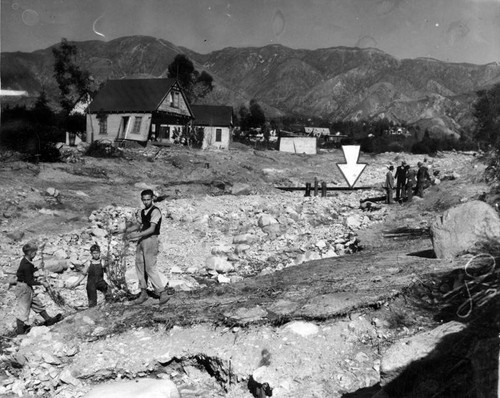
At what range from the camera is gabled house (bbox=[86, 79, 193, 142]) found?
26516 millimetres

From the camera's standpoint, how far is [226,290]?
670 centimetres

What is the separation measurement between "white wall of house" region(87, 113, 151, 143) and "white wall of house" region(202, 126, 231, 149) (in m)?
A: 7.27

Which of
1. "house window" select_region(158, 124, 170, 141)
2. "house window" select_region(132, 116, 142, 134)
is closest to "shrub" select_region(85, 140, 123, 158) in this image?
"house window" select_region(132, 116, 142, 134)

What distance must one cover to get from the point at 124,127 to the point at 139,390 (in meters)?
23.4

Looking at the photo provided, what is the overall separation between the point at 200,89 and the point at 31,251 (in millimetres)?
47324

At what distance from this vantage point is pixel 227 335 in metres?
5.17

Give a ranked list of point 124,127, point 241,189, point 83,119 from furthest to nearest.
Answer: point 83,119 → point 124,127 → point 241,189

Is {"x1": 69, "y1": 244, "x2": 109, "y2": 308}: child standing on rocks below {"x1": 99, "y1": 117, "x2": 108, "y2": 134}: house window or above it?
below

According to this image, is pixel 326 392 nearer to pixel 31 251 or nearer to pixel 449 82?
pixel 31 251

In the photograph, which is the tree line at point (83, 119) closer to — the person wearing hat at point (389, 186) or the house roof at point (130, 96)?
the house roof at point (130, 96)

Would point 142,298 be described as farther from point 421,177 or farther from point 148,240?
point 421,177

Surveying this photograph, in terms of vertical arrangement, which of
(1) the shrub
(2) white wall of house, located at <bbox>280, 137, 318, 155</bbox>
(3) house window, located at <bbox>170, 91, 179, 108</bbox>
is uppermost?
(3) house window, located at <bbox>170, 91, 179, 108</bbox>

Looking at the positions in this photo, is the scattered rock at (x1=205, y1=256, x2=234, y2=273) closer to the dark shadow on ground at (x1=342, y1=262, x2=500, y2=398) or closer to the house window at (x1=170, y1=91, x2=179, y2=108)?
the dark shadow on ground at (x1=342, y1=262, x2=500, y2=398)

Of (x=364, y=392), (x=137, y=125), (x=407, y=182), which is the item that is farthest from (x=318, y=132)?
(x=364, y=392)
